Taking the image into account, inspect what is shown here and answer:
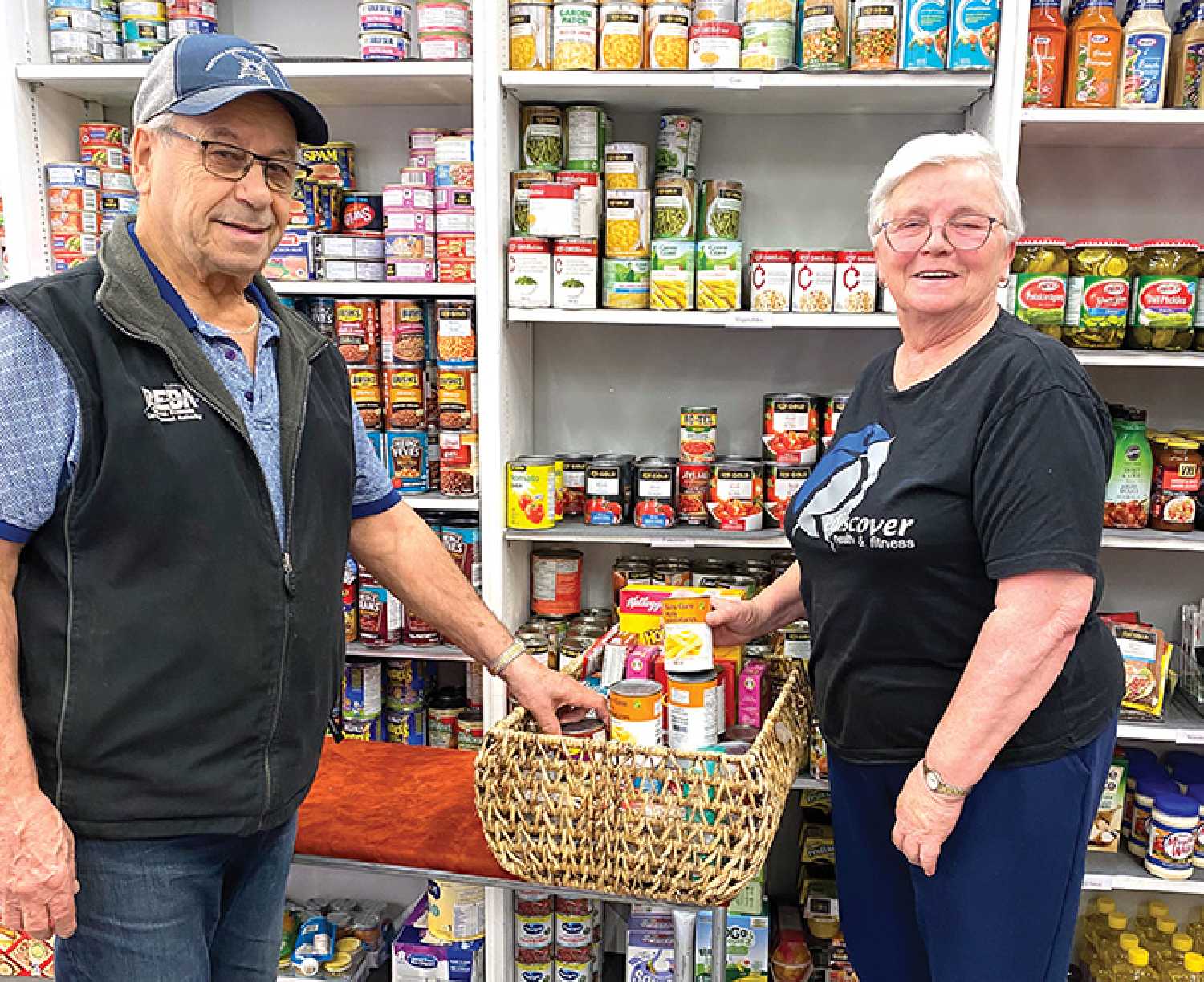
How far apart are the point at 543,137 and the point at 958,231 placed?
4.24 feet

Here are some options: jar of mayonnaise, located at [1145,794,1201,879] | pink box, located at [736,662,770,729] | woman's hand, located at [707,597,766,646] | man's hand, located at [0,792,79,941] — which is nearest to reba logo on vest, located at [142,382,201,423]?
man's hand, located at [0,792,79,941]

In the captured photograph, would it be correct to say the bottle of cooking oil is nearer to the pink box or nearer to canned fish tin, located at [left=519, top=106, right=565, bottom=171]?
the pink box

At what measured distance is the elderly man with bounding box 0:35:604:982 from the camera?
1.29 metres

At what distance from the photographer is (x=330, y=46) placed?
299 cm

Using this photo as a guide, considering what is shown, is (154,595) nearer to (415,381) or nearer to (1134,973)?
(415,381)

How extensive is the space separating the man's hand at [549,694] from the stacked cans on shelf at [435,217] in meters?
1.11

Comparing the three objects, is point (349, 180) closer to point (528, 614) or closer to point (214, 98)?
point (528, 614)

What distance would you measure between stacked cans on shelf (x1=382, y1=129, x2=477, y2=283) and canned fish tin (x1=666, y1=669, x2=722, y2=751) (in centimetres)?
125

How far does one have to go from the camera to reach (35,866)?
1.28 meters

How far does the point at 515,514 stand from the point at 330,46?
145 centimetres

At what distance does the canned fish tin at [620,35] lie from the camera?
2.48m

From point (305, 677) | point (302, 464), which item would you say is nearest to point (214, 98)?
point (302, 464)

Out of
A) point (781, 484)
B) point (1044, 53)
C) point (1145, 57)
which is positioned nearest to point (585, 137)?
point (781, 484)

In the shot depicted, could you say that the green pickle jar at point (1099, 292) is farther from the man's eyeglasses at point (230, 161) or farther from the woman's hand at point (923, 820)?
the man's eyeglasses at point (230, 161)
